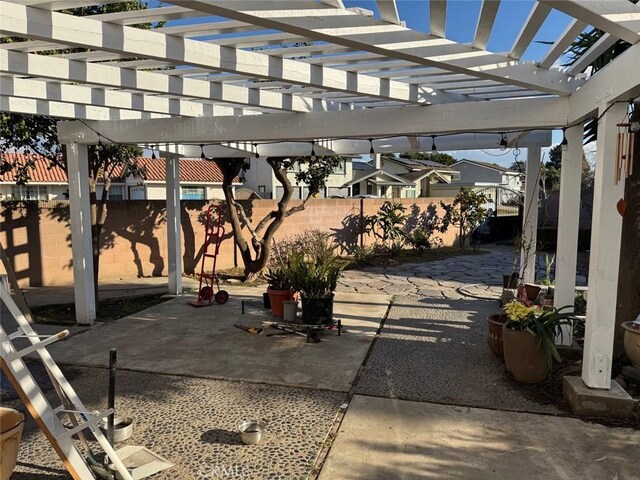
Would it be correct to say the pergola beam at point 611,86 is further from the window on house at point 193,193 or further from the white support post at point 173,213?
the window on house at point 193,193

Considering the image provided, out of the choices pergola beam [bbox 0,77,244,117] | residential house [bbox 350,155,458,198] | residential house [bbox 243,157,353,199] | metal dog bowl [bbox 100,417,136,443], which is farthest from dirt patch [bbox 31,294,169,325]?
residential house [bbox 350,155,458,198]

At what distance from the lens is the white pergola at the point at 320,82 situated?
8.17 feet

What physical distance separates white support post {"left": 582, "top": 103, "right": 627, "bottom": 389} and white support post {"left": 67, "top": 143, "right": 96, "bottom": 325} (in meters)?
5.64

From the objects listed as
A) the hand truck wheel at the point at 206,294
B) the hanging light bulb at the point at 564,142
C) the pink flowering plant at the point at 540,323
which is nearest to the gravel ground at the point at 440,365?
the pink flowering plant at the point at 540,323

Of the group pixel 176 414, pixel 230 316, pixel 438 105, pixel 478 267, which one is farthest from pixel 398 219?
pixel 176 414

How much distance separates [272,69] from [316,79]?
40 cm

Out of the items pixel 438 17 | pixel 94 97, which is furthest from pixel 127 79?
pixel 438 17

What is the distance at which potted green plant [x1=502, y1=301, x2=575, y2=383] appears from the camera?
12.2 feet

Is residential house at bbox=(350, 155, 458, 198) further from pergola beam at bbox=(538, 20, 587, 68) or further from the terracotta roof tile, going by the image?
pergola beam at bbox=(538, 20, 587, 68)

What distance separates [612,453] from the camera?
2750mm

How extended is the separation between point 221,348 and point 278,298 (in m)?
1.32

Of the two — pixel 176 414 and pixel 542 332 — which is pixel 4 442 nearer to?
pixel 176 414

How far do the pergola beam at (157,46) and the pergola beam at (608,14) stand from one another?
1.42 meters

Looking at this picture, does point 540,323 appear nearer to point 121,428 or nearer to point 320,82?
point 320,82
